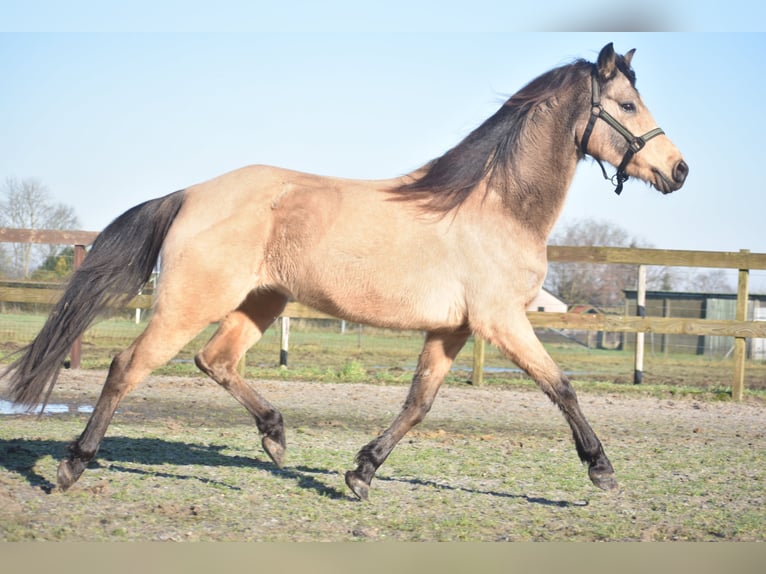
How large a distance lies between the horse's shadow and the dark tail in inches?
21.7

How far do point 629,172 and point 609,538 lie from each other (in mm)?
2281

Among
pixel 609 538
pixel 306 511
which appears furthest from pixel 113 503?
pixel 609 538

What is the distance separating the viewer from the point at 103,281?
487cm

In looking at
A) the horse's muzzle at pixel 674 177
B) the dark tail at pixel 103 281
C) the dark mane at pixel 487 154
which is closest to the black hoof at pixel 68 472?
the dark tail at pixel 103 281

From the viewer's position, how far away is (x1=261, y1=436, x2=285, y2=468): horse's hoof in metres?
5.04

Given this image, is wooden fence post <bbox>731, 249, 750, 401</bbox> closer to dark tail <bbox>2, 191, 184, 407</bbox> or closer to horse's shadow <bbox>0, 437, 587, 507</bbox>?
horse's shadow <bbox>0, 437, 587, 507</bbox>

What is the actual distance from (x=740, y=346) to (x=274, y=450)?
761 centimetres

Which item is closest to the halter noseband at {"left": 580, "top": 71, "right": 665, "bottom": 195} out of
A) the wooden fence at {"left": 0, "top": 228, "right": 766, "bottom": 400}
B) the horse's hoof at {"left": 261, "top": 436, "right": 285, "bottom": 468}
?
the horse's hoof at {"left": 261, "top": 436, "right": 285, "bottom": 468}

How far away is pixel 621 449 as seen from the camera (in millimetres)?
6312

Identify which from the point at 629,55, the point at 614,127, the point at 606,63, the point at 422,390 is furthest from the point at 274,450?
the point at 629,55

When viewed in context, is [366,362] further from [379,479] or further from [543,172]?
[543,172]

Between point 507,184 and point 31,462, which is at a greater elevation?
point 507,184

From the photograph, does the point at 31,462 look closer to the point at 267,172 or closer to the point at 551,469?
the point at 267,172

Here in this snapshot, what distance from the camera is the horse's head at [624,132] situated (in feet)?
15.8
